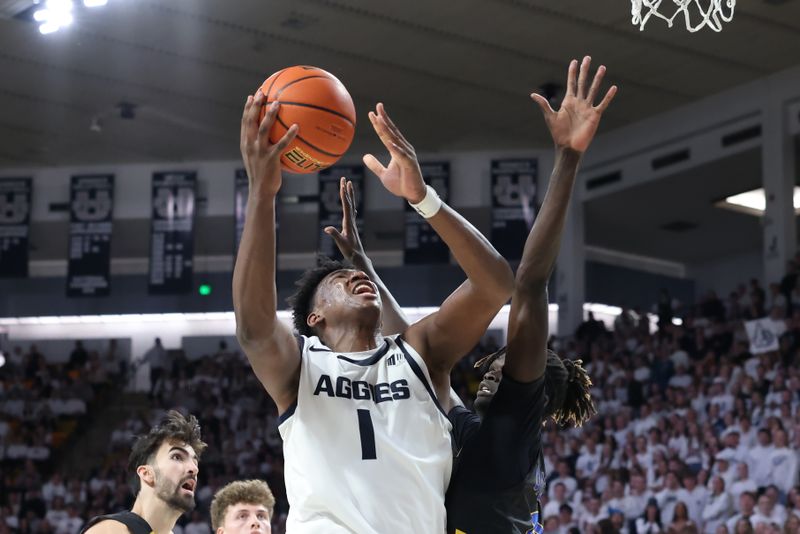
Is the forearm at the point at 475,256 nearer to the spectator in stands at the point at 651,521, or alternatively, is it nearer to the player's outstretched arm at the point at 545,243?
the player's outstretched arm at the point at 545,243

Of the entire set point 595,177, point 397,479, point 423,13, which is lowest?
point 397,479

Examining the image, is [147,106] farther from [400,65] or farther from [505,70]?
[505,70]

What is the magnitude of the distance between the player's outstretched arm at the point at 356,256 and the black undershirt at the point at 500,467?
694 millimetres

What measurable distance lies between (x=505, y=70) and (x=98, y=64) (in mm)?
5828

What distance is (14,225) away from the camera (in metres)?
20.9

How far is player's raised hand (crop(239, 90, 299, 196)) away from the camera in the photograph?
3.50 m

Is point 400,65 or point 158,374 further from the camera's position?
point 158,374

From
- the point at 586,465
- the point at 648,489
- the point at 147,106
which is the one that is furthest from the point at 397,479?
the point at 147,106

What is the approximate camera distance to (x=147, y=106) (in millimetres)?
18969

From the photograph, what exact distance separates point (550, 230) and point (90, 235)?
1780cm

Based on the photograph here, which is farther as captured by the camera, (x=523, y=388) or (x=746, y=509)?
(x=746, y=509)

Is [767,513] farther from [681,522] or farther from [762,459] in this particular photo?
[762,459]

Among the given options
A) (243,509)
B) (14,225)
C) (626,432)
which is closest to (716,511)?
(626,432)

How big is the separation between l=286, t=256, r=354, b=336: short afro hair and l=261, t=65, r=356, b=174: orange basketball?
394mm
